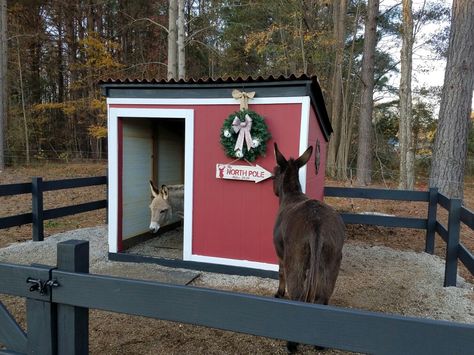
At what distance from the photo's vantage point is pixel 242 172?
16.3 feet

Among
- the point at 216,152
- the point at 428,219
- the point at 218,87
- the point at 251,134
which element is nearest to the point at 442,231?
the point at 428,219

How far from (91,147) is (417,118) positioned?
19.3m

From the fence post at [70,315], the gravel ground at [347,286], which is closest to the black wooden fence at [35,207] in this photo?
the gravel ground at [347,286]

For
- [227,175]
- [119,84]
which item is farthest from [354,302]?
[119,84]

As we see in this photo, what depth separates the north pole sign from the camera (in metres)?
4.87

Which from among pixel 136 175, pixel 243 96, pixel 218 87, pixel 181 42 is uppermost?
pixel 181 42

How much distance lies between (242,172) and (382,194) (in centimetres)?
314

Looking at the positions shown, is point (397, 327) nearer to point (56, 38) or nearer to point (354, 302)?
point (354, 302)

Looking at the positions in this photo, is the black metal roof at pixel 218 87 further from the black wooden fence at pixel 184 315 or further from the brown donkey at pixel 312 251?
the black wooden fence at pixel 184 315

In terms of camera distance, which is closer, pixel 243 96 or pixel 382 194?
pixel 243 96

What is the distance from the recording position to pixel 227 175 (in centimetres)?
503

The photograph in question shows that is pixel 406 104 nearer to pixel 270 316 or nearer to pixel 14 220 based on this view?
pixel 14 220

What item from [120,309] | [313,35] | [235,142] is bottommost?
[120,309]

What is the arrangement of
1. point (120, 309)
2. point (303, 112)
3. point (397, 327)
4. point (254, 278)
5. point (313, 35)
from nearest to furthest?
point (397, 327), point (120, 309), point (303, 112), point (254, 278), point (313, 35)
